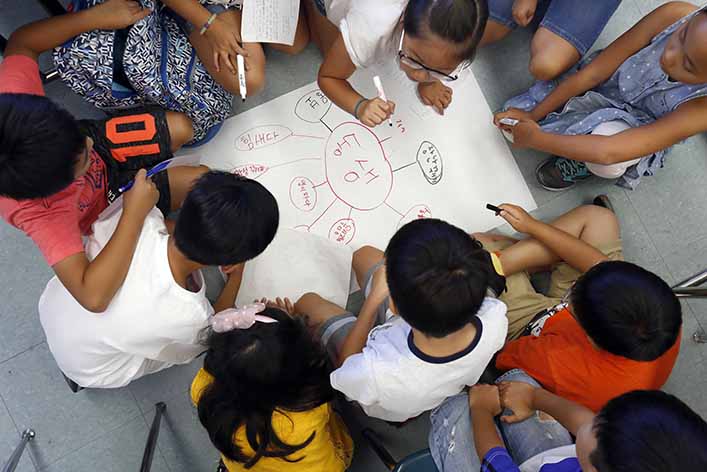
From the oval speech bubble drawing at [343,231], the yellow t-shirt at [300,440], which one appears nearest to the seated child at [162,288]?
the yellow t-shirt at [300,440]

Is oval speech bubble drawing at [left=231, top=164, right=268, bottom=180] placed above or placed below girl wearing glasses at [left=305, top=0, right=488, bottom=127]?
below

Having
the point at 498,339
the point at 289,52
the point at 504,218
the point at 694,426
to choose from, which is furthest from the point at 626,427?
the point at 289,52

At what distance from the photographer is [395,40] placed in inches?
38.0

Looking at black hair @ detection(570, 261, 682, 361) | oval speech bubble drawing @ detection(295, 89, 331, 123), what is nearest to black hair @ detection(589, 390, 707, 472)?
black hair @ detection(570, 261, 682, 361)

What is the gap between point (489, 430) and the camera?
87cm

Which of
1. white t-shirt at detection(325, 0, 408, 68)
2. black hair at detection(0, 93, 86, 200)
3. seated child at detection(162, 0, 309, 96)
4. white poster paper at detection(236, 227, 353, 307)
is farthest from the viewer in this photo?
white poster paper at detection(236, 227, 353, 307)

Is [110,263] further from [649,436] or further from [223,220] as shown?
[649,436]

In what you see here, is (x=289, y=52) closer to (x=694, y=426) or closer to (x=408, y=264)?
(x=408, y=264)

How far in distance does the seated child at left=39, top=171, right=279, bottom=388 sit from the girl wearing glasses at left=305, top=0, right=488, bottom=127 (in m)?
0.34

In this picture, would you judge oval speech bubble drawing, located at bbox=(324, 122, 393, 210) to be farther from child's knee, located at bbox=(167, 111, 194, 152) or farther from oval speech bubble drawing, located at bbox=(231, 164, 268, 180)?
child's knee, located at bbox=(167, 111, 194, 152)

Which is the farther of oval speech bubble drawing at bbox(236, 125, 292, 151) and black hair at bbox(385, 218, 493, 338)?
oval speech bubble drawing at bbox(236, 125, 292, 151)

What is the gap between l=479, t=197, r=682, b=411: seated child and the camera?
0.77 meters

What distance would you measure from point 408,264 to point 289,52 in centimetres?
72

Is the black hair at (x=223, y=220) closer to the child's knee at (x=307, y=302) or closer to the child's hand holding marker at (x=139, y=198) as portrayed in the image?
the child's hand holding marker at (x=139, y=198)
